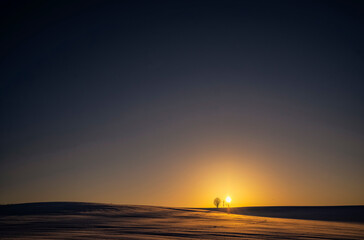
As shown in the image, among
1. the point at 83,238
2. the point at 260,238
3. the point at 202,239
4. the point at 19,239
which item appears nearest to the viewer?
the point at 19,239

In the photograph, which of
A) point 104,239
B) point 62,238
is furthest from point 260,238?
point 62,238

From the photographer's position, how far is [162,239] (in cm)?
856

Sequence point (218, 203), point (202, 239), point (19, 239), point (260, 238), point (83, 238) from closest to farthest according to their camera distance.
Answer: point (19, 239), point (83, 238), point (202, 239), point (260, 238), point (218, 203)

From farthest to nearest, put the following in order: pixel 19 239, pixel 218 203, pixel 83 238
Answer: pixel 218 203 → pixel 83 238 → pixel 19 239

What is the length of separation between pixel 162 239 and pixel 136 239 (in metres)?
0.79

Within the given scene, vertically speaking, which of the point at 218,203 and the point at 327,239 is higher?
the point at 218,203

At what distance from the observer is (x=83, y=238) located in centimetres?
817

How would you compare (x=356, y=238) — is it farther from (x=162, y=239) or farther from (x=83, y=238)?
(x=83, y=238)

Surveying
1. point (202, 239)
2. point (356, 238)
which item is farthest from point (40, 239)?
point (356, 238)

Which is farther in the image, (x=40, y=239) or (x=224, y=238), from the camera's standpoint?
(x=224, y=238)

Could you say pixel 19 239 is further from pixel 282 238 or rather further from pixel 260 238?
pixel 282 238

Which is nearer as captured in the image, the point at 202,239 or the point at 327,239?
the point at 202,239

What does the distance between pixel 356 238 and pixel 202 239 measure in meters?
5.91

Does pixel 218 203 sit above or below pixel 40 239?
above
